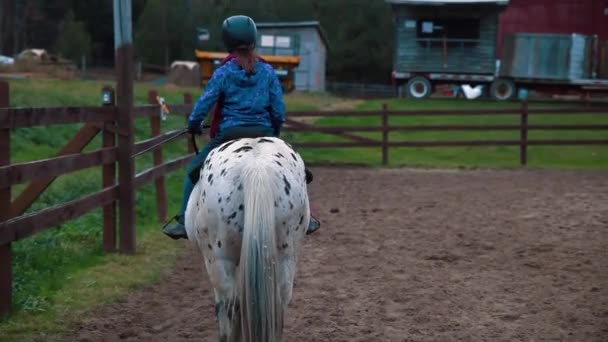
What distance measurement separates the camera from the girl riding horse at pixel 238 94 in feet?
15.4

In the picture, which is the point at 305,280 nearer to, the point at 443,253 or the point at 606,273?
the point at 443,253

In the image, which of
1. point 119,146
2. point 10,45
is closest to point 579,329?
point 119,146

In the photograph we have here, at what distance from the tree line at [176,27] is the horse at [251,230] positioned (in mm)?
43746

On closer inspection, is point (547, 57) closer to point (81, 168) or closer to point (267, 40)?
point (267, 40)

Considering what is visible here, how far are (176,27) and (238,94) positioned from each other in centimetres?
4874

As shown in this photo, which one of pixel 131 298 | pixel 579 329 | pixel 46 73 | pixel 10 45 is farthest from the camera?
pixel 10 45

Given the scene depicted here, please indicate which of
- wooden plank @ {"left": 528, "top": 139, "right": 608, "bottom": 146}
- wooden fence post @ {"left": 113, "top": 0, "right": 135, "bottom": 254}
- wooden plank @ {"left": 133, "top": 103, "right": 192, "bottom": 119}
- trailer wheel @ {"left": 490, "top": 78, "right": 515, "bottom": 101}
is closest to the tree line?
trailer wheel @ {"left": 490, "top": 78, "right": 515, "bottom": 101}

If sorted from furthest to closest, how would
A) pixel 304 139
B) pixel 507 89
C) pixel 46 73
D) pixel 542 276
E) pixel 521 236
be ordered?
pixel 507 89, pixel 46 73, pixel 304 139, pixel 521 236, pixel 542 276

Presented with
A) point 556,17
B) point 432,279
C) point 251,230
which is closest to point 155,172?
point 432,279

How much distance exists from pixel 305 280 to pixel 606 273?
2652mm

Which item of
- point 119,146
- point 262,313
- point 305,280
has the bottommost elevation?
point 305,280

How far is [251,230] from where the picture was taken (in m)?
3.82

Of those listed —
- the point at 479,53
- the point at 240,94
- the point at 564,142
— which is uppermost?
the point at 479,53

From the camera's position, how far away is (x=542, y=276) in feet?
23.1
